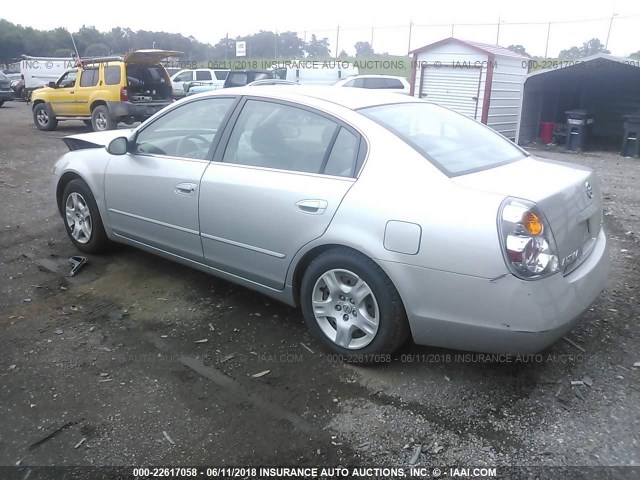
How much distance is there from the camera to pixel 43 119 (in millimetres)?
14516

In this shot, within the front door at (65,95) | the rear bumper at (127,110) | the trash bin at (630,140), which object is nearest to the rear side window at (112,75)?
the rear bumper at (127,110)

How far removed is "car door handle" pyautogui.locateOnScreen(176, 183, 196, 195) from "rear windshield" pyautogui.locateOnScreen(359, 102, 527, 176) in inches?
52.4

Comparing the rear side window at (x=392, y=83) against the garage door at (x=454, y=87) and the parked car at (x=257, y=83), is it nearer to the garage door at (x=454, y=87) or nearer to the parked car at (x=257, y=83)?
the garage door at (x=454, y=87)

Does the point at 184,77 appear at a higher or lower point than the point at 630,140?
higher

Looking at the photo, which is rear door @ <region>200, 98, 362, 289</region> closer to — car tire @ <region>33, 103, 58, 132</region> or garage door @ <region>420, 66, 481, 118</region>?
garage door @ <region>420, 66, 481, 118</region>

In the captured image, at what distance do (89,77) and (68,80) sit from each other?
91 cm

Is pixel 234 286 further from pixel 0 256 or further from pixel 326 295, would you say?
pixel 0 256

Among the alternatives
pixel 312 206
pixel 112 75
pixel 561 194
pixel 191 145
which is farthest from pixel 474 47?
pixel 312 206

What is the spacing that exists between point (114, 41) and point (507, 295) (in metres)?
57.0

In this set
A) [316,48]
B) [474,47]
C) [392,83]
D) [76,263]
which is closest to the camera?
[76,263]

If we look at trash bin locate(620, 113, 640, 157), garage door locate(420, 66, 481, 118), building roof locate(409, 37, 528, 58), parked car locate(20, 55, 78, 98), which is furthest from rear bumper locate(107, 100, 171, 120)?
parked car locate(20, 55, 78, 98)

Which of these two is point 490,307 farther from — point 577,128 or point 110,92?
point 577,128

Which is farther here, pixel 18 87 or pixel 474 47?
pixel 18 87

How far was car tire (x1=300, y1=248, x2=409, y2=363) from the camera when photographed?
300 centimetres
